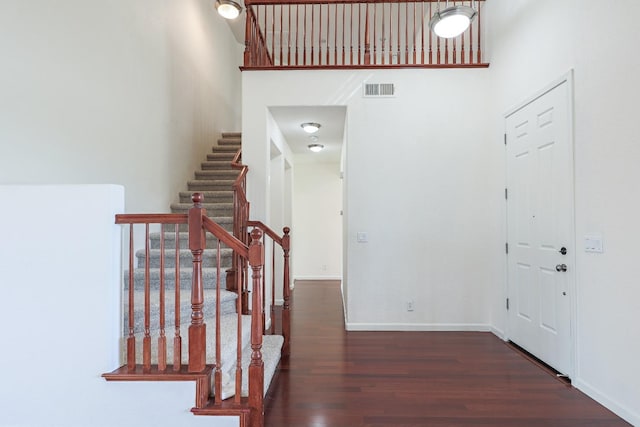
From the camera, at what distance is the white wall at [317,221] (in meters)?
7.80

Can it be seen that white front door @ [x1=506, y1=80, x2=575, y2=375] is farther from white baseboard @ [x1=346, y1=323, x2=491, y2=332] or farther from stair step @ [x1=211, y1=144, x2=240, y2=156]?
stair step @ [x1=211, y1=144, x2=240, y2=156]

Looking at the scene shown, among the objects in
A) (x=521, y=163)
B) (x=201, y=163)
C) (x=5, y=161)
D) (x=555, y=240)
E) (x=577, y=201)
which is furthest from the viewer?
(x=201, y=163)

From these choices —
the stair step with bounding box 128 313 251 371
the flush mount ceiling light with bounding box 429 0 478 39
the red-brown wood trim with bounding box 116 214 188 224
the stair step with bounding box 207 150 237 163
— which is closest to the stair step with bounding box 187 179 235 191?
the stair step with bounding box 207 150 237 163

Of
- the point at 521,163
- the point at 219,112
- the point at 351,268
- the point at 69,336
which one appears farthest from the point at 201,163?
the point at 521,163

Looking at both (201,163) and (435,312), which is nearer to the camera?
(435,312)

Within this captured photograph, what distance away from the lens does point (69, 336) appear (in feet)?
6.57

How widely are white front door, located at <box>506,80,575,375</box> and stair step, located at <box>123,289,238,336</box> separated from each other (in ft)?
8.94

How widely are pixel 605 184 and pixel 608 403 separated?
4.80 ft

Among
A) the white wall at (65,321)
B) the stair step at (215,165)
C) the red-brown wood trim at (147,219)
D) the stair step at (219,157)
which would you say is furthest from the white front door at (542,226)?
the stair step at (219,157)

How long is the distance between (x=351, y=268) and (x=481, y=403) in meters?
2.01

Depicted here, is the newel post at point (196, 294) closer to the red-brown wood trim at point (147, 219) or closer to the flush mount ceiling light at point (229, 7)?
the red-brown wood trim at point (147, 219)

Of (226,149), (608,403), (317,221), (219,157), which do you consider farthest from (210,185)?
(608,403)

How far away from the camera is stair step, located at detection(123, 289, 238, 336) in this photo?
2.61 metres

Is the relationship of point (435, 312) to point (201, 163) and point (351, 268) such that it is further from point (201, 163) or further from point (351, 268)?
point (201, 163)
